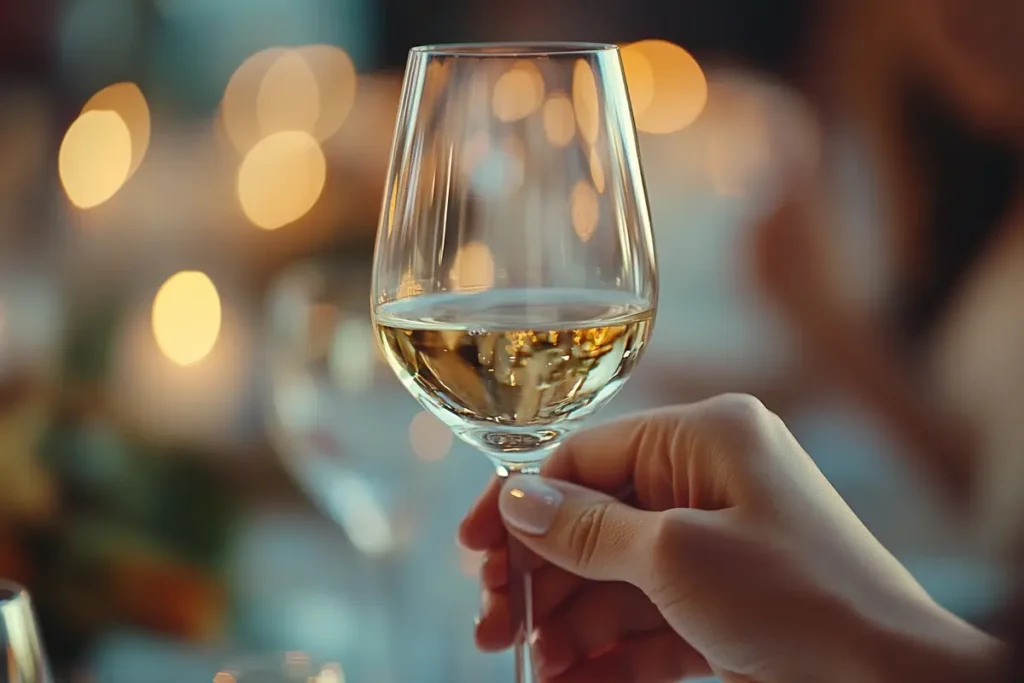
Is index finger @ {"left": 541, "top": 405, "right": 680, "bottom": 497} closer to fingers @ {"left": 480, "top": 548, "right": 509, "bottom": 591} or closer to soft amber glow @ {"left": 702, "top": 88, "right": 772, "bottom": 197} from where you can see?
fingers @ {"left": 480, "top": 548, "right": 509, "bottom": 591}

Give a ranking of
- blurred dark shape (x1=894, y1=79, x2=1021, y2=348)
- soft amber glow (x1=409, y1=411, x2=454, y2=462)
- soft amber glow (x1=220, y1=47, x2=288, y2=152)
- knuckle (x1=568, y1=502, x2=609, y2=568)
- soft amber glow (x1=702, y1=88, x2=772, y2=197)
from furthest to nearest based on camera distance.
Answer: soft amber glow (x1=220, y1=47, x2=288, y2=152), soft amber glow (x1=702, y1=88, x2=772, y2=197), blurred dark shape (x1=894, y1=79, x2=1021, y2=348), soft amber glow (x1=409, y1=411, x2=454, y2=462), knuckle (x1=568, y1=502, x2=609, y2=568)

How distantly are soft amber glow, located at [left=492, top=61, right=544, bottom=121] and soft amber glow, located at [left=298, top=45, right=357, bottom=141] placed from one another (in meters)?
1.43

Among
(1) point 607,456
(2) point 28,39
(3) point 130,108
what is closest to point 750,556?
(1) point 607,456

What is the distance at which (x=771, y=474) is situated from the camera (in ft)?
2.15

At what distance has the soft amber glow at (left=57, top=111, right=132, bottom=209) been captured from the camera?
5.85 ft

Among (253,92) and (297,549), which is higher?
(253,92)

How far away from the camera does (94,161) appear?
1.82 m

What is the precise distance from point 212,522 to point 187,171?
736 millimetres

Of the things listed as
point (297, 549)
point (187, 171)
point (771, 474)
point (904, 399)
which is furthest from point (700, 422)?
point (187, 171)

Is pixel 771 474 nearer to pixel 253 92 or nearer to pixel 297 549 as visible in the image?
pixel 297 549

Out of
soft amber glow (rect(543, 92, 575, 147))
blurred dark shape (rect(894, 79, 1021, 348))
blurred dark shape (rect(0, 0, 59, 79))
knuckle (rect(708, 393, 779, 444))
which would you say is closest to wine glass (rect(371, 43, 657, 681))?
soft amber glow (rect(543, 92, 575, 147))

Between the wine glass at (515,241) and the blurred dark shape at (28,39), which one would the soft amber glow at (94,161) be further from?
the wine glass at (515,241)

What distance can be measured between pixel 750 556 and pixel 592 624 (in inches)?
8.6

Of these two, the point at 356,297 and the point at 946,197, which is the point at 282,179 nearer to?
the point at 356,297
